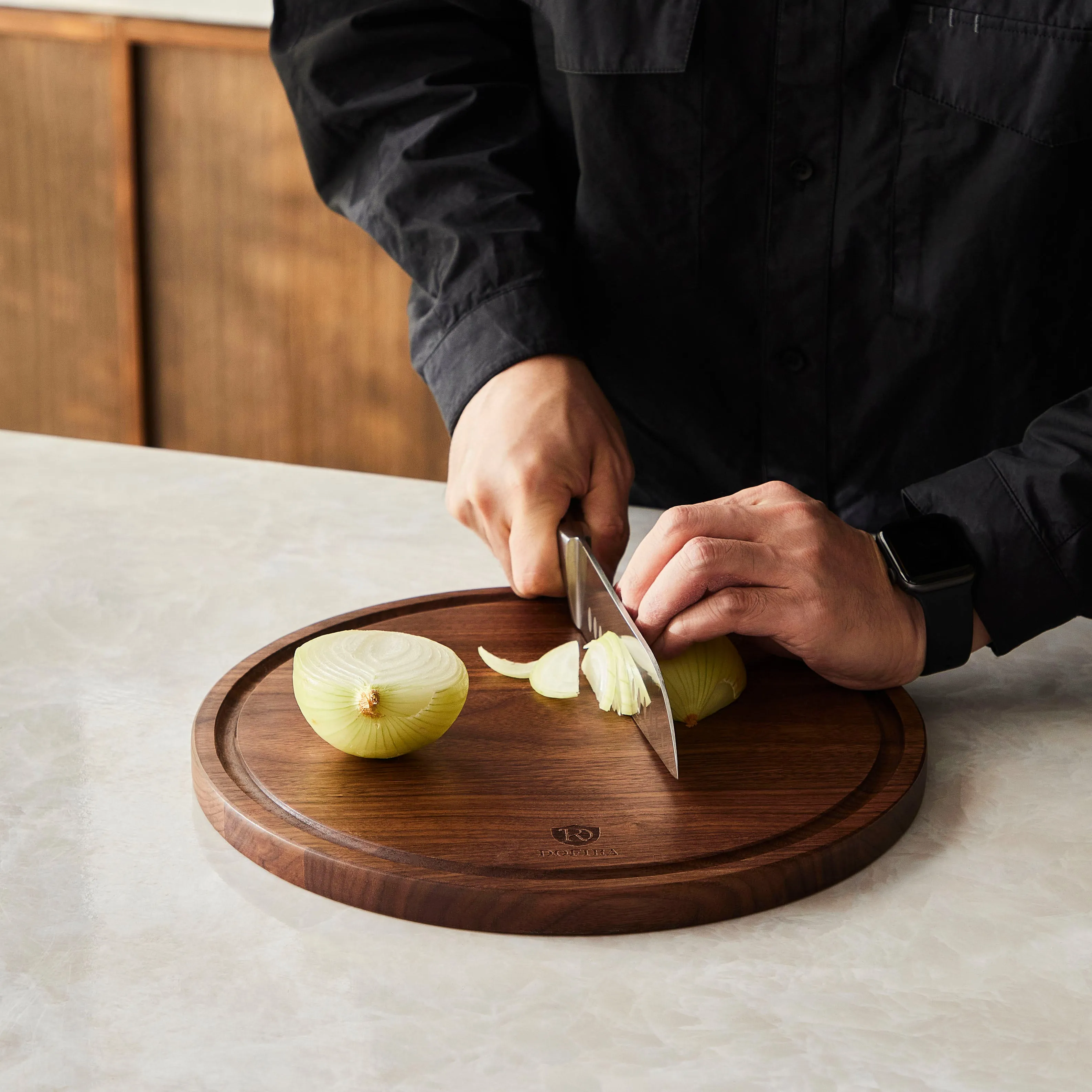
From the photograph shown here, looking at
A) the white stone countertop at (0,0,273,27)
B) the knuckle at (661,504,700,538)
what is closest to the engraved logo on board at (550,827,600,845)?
the knuckle at (661,504,700,538)

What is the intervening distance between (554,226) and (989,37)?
41 cm

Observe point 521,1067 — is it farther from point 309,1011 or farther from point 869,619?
point 869,619

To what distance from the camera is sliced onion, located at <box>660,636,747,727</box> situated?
2.71ft

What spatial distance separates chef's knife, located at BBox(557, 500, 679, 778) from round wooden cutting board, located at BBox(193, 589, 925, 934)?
0.06ft

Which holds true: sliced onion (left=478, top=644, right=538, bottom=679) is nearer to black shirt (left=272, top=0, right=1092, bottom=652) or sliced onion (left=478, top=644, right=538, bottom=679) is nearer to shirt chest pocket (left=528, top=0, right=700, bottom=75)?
black shirt (left=272, top=0, right=1092, bottom=652)

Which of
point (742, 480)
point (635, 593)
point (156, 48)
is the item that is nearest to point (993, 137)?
point (742, 480)

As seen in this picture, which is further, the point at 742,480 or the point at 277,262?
the point at 277,262

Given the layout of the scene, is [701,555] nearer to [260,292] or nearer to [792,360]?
[792,360]

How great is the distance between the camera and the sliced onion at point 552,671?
86 cm

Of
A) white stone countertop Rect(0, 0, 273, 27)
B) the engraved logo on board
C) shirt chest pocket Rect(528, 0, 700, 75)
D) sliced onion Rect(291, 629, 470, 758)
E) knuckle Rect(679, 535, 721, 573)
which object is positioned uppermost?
shirt chest pocket Rect(528, 0, 700, 75)

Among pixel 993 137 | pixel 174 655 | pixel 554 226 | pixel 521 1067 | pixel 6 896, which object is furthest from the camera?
pixel 554 226

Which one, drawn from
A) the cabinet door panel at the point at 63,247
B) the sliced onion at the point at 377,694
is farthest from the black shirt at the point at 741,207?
the cabinet door panel at the point at 63,247

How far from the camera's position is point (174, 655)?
0.96m

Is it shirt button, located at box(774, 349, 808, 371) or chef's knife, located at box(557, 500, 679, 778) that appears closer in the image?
chef's knife, located at box(557, 500, 679, 778)
